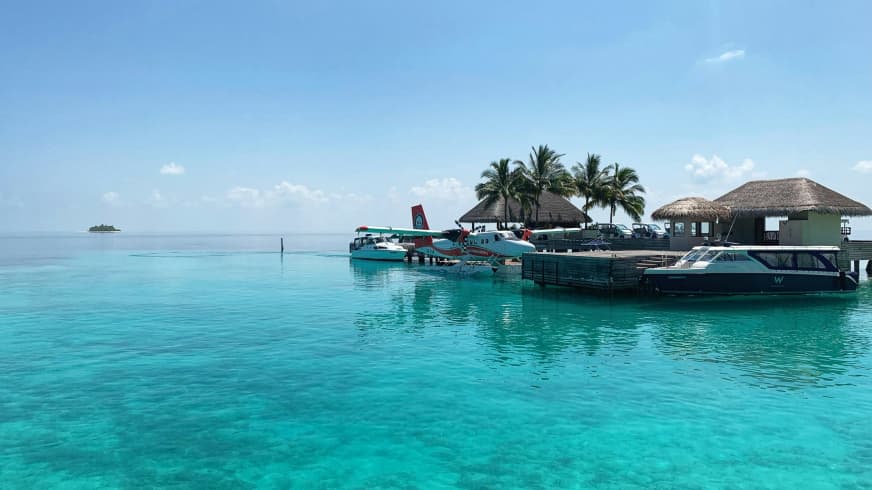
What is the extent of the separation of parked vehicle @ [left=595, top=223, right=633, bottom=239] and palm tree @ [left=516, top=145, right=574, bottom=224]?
18.9 ft

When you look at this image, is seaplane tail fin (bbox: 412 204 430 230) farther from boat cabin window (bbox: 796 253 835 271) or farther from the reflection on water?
boat cabin window (bbox: 796 253 835 271)

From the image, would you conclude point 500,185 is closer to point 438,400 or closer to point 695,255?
point 695,255

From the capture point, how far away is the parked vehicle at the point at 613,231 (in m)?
59.0

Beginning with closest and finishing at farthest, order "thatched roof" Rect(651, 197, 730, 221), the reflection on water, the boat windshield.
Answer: the reflection on water, the boat windshield, "thatched roof" Rect(651, 197, 730, 221)

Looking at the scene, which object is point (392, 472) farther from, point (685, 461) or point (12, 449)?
point (12, 449)

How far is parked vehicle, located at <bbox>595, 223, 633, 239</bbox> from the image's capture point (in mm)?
58987

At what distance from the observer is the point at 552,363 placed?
17.5 meters

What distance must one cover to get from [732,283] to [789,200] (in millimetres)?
19276

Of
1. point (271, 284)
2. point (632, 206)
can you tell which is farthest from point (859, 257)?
point (271, 284)

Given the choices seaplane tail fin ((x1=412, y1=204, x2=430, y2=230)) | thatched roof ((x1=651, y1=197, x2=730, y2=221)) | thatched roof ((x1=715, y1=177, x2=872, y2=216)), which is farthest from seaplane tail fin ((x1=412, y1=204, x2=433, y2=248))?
thatched roof ((x1=715, y1=177, x2=872, y2=216))

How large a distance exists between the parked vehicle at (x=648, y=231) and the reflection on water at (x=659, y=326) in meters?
18.2

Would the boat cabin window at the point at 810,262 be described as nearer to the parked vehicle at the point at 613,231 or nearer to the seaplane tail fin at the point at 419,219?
the parked vehicle at the point at 613,231

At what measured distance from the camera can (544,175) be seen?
218 ft

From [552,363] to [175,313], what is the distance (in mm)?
20527
